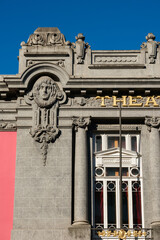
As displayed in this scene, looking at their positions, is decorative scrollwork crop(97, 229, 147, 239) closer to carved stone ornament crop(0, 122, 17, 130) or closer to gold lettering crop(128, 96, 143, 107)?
gold lettering crop(128, 96, 143, 107)

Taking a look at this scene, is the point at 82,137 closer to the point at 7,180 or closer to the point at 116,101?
the point at 116,101

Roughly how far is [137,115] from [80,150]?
10.8ft

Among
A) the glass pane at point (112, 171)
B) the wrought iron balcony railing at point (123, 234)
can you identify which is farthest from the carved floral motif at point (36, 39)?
the wrought iron balcony railing at point (123, 234)

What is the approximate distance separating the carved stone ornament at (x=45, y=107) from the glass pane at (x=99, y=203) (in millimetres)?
2949

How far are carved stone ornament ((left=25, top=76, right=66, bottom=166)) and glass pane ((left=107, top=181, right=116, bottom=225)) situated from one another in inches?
134

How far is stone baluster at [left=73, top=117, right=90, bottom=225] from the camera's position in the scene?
24484 millimetres

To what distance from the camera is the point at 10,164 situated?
85.5 feet

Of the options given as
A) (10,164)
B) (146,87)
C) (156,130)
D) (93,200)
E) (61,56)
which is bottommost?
(93,200)

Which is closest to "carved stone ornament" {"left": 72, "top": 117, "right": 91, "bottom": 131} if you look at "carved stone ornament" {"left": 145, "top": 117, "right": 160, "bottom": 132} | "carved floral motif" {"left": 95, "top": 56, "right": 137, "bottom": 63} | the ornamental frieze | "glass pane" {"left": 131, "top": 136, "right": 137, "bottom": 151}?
the ornamental frieze

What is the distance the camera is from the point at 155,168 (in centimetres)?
2541

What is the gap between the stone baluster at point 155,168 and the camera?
24.5m

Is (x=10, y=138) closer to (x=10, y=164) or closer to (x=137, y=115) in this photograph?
(x=10, y=164)

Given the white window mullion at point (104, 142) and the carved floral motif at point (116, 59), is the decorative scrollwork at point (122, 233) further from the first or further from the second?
the carved floral motif at point (116, 59)

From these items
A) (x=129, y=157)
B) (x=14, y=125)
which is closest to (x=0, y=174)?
(x=14, y=125)
